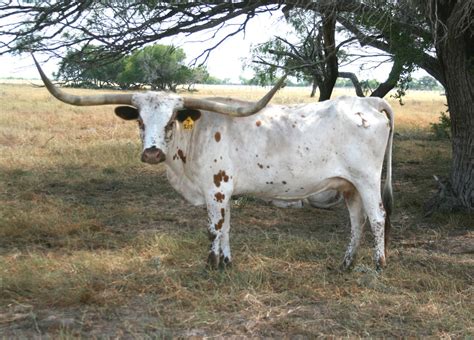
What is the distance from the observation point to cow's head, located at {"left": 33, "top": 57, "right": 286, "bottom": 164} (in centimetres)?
459

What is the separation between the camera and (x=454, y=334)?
3.90 m

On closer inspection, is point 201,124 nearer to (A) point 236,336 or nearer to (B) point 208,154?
(B) point 208,154

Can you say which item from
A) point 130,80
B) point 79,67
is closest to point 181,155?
point 79,67

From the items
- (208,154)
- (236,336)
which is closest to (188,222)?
(208,154)

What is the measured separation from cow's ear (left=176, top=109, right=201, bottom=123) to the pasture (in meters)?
1.27

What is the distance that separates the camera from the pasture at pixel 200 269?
4.04 m

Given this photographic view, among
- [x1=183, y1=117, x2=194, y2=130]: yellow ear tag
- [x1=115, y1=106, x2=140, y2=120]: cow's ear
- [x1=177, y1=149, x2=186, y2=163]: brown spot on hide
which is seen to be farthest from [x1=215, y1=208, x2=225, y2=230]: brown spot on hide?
[x1=115, y1=106, x2=140, y2=120]: cow's ear

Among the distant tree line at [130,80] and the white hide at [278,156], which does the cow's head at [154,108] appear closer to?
the white hide at [278,156]

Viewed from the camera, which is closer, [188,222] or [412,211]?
[188,222]

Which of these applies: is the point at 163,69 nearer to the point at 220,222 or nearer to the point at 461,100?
the point at 461,100

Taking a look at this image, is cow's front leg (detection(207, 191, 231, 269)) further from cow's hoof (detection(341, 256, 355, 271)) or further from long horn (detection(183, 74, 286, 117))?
cow's hoof (detection(341, 256, 355, 271))

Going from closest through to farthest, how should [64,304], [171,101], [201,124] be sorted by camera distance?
1. [64,304]
2. [171,101]
3. [201,124]

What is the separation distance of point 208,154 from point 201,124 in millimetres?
276

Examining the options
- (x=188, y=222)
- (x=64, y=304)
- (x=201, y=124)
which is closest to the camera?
(x=64, y=304)
